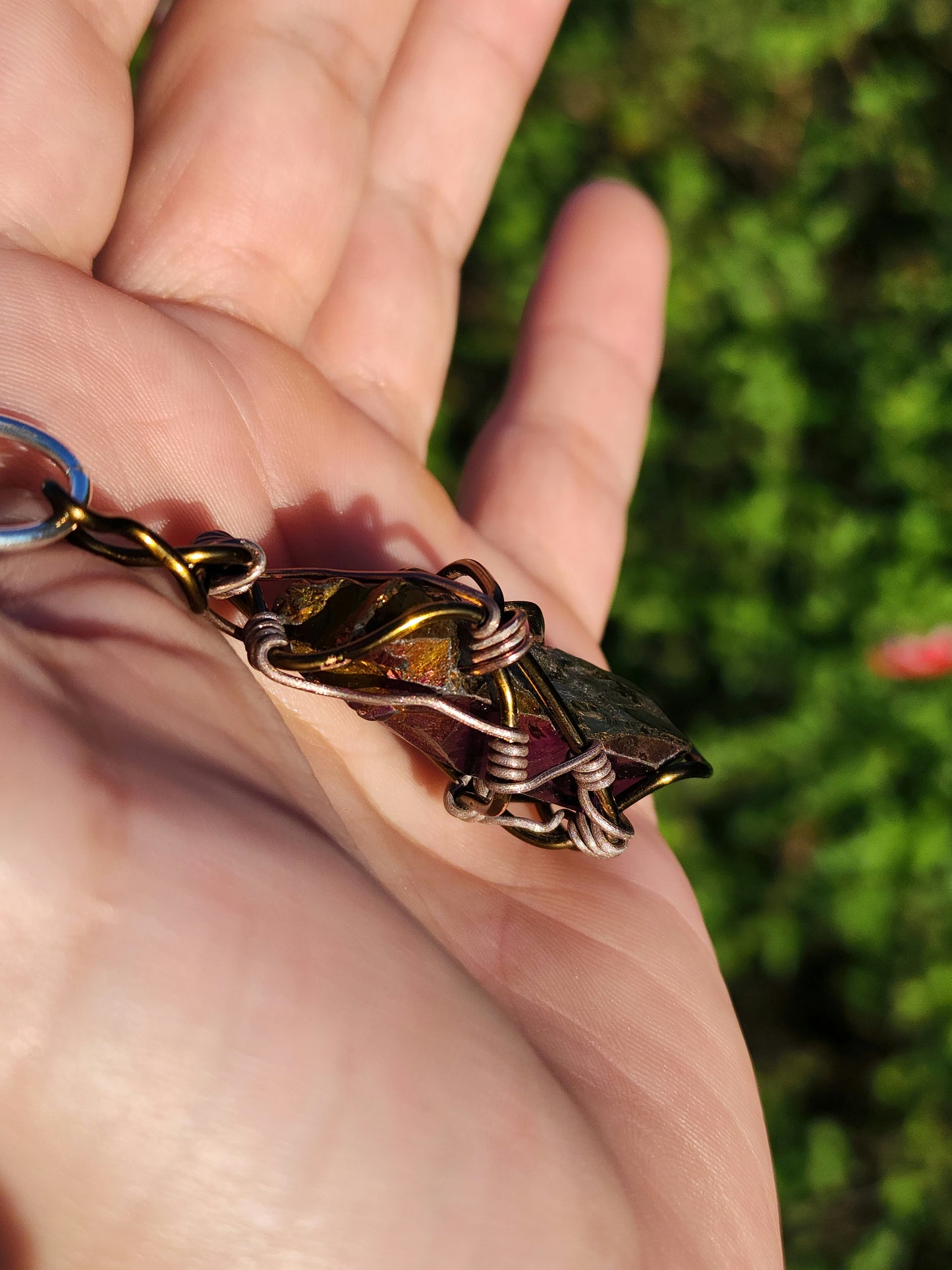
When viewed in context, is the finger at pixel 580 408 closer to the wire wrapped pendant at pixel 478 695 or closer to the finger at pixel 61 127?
the wire wrapped pendant at pixel 478 695

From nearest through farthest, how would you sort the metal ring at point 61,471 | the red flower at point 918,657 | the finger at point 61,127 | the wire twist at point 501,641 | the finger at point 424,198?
the metal ring at point 61,471
the wire twist at point 501,641
the finger at point 61,127
the finger at point 424,198
the red flower at point 918,657

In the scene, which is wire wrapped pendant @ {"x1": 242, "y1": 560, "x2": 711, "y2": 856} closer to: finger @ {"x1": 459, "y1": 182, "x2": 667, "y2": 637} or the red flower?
finger @ {"x1": 459, "y1": 182, "x2": 667, "y2": 637}

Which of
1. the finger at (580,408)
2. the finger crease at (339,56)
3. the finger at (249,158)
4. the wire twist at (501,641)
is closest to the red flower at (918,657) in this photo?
the finger at (580,408)

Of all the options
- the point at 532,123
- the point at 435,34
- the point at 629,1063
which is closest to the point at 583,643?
the point at 629,1063

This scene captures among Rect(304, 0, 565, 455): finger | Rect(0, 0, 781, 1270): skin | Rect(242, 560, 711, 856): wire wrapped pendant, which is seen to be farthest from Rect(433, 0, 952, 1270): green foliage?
Rect(242, 560, 711, 856): wire wrapped pendant

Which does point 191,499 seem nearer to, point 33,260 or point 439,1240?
point 33,260
